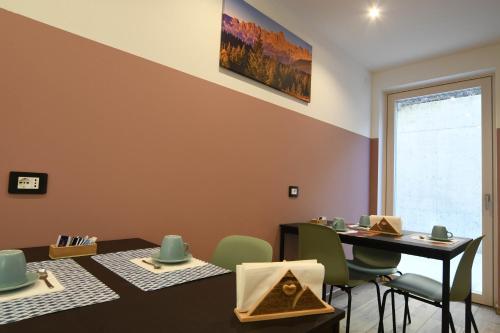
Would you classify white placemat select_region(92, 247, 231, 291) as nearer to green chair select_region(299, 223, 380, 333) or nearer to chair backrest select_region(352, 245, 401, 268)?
green chair select_region(299, 223, 380, 333)

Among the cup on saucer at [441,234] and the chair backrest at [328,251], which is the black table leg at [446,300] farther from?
the chair backrest at [328,251]

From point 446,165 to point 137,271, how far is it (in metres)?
3.79

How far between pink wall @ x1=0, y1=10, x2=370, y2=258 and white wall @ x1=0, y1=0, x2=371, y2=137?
6 centimetres

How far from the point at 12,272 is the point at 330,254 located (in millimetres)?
1794

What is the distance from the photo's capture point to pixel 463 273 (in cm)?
190

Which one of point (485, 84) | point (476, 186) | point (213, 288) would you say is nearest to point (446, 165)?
point (476, 186)

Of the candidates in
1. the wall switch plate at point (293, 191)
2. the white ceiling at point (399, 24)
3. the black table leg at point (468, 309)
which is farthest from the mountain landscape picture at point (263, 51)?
the black table leg at point (468, 309)

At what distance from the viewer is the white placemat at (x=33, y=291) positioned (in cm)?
81

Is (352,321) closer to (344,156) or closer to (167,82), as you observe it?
(344,156)

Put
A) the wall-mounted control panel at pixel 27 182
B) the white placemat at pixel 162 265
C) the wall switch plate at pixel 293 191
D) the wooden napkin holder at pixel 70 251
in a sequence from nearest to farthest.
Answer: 1. the white placemat at pixel 162 265
2. the wooden napkin holder at pixel 70 251
3. the wall-mounted control panel at pixel 27 182
4. the wall switch plate at pixel 293 191

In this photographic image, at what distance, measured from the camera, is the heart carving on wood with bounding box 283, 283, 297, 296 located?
83 centimetres

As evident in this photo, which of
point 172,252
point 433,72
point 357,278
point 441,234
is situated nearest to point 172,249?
point 172,252

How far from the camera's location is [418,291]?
6.75 ft

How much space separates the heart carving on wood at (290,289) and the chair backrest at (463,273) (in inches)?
59.7
